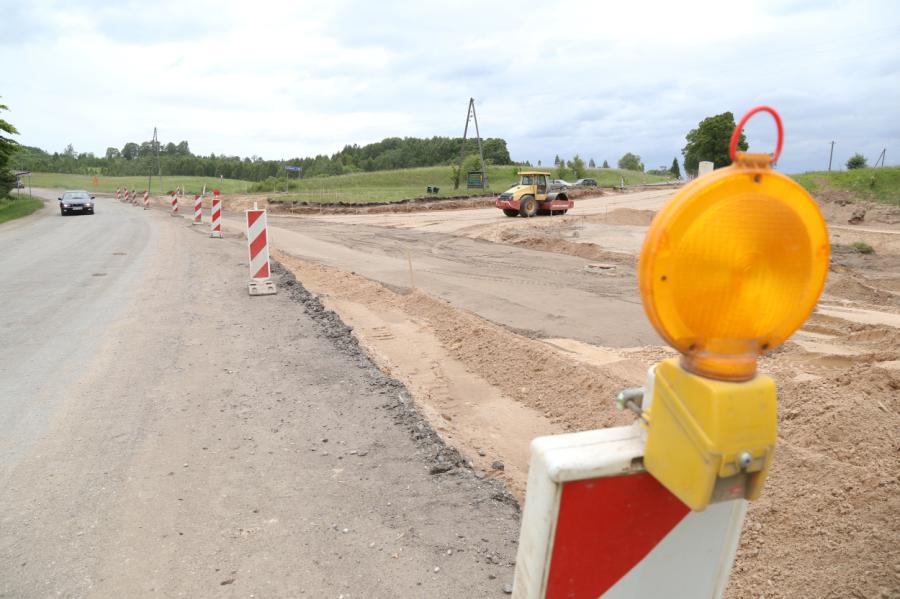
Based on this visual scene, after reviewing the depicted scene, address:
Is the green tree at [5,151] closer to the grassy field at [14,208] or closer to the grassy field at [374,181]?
the grassy field at [14,208]

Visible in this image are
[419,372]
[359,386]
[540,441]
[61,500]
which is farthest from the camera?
[419,372]

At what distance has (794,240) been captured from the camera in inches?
46.1

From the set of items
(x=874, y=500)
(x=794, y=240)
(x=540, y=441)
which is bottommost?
(x=874, y=500)

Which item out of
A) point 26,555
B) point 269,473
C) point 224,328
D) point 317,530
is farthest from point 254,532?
point 224,328

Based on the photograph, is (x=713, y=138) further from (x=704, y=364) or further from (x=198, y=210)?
(x=704, y=364)

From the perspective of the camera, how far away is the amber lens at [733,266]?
1.14m

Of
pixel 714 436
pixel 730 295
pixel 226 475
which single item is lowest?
pixel 226 475

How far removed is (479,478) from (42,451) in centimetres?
327

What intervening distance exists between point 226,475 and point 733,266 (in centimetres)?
392

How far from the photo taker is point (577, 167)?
8462 cm

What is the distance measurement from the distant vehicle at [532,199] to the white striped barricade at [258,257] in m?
19.6

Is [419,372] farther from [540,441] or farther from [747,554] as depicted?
[540,441]

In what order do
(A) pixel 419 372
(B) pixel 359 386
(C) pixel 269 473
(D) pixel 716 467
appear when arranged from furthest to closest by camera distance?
(A) pixel 419 372 → (B) pixel 359 386 → (C) pixel 269 473 → (D) pixel 716 467

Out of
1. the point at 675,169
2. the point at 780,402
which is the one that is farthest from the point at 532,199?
the point at 675,169
